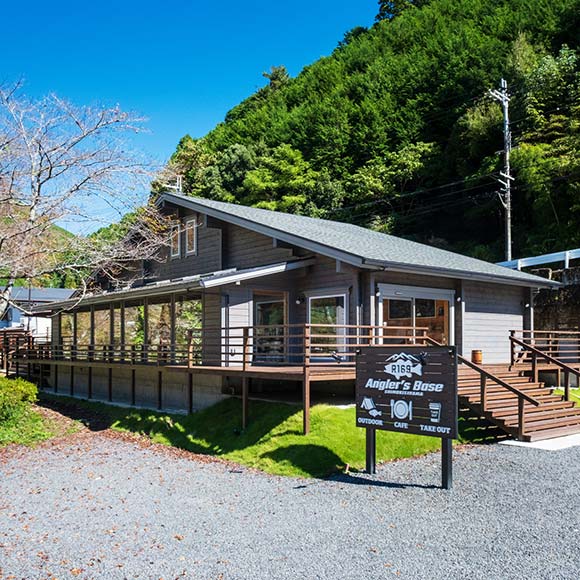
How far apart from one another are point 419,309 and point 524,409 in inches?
152

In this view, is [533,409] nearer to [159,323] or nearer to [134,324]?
[159,323]

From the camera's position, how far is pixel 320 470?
953 centimetres

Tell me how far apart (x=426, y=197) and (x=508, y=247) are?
12.7 m

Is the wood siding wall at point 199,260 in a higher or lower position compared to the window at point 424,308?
higher

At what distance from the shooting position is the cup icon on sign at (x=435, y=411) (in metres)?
8.38

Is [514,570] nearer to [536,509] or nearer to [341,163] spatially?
[536,509]

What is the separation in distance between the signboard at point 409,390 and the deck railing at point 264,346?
145cm

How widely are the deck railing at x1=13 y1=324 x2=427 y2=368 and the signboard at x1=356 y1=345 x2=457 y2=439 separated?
4.76 feet

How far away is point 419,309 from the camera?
1462cm

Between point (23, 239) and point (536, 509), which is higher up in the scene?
point (23, 239)

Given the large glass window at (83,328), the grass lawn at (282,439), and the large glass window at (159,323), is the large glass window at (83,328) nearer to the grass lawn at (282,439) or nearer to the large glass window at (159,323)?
the large glass window at (159,323)

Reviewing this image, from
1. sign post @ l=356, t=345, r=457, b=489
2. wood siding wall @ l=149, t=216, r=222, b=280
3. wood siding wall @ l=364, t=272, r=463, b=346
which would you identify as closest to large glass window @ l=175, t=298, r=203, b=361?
wood siding wall @ l=149, t=216, r=222, b=280


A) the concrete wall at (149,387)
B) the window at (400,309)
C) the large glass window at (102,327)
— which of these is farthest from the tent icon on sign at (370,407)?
the large glass window at (102,327)

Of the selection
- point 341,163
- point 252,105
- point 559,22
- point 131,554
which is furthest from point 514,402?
point 252,105
